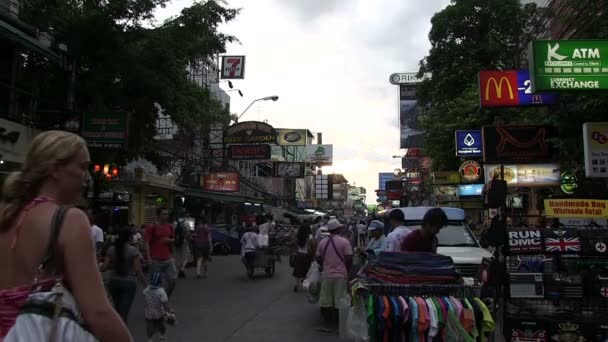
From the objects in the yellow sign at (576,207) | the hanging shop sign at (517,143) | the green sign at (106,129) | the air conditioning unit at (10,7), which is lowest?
the yellow sign at (576,207)

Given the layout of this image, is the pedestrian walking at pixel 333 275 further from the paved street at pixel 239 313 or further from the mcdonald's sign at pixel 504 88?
the mcdonald's sign at pixel 504 88

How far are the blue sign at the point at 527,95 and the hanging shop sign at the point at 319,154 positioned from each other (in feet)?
237

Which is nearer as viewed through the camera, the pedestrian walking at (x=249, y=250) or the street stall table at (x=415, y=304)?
the street stall table at (x=415, y=304)

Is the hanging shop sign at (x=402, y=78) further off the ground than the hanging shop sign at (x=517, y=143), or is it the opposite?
the hanging shop sign at (x=402, y=78)

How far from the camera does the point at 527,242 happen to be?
6570mm

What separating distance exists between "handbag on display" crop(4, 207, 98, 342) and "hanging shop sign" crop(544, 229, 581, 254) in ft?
19.5

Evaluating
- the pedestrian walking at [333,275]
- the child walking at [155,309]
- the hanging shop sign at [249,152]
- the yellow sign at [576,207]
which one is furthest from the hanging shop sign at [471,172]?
the child walking at [155,309]

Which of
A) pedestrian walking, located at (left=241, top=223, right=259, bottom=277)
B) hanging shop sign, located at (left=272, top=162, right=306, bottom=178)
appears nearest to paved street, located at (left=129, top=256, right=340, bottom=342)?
pedestrian walking, located at (left=241, top=223, right=259, bottom=277)

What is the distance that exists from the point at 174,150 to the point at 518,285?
2906 cm

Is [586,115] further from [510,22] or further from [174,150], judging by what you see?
[174,150]

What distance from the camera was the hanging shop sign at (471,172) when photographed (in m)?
25.1

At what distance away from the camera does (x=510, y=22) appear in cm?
3117

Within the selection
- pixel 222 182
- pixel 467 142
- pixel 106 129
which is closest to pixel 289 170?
pixel 222 182

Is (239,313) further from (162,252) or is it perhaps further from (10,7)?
(10,7)
